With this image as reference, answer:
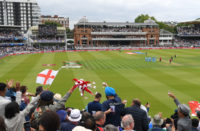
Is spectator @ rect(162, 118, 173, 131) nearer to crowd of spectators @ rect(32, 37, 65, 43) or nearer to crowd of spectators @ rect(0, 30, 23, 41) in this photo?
crowd of spectators @ rect(0, 30, 23, 41)

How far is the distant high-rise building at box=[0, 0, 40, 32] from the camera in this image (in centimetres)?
10812

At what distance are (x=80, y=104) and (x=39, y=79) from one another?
15.9 feet

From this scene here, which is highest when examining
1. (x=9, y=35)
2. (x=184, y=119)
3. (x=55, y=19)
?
(x=55, y=19)

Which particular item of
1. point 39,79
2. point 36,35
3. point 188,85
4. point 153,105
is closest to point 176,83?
point 188,85

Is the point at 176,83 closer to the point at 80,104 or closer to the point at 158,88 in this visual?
the point at 158,88

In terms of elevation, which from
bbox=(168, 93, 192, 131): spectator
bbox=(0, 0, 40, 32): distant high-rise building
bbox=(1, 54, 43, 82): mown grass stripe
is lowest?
bbox=(1, 54, 43, 82): mown grass stripe

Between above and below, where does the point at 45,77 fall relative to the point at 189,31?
below

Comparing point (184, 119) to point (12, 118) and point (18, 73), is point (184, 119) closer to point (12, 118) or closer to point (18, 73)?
point (12, 118)

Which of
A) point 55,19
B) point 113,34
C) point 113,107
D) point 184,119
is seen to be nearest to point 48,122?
point 113,107

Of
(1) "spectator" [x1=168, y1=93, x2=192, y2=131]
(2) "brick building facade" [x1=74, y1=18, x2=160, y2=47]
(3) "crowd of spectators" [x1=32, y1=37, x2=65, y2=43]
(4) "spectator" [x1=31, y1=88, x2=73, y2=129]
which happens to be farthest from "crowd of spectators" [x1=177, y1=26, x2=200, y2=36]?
(4) "spectator" [x1=31, y1=88, x2=73, y2=129]

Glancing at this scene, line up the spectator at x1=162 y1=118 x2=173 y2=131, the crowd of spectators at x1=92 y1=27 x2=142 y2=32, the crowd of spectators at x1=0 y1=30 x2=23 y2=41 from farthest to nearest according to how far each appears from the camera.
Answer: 1. the crowd of spectators at x1=92 y1=27 x2=142 y2=32
2. the crowd of spectators at x1=0 y1=30 x2=23 y2=41
3. the spectator at x1=162 y1=118 x2=173 y2=131

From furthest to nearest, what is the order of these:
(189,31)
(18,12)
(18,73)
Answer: (18,12)
(189,31)
(18,73)

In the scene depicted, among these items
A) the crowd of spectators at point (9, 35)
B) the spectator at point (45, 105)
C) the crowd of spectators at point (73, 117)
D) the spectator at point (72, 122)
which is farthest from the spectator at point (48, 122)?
the crowd of spectators at point (9, 35)

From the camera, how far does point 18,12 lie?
112m
